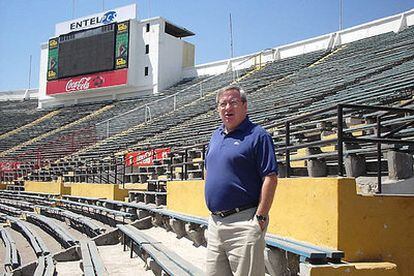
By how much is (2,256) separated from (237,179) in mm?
7247

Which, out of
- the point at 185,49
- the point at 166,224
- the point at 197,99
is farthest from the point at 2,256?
the point at 185,49

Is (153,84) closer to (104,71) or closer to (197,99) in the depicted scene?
(104,71)

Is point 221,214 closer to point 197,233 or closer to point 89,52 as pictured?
point 197,233

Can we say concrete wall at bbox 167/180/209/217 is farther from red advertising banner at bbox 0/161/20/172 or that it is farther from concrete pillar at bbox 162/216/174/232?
red advertising banner at bbox 0/161/20/172

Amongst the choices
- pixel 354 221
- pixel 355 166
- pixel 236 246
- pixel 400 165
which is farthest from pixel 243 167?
pixel 355 166

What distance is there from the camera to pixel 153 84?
1177 inches

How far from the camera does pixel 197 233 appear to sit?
5762 millimetres

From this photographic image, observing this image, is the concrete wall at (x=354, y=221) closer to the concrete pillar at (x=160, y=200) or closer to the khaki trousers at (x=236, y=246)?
the khaki trousers at (x=236, y=246)

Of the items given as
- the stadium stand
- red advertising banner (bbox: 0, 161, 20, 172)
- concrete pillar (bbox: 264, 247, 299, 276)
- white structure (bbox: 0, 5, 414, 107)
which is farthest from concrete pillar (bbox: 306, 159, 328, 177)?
white structure (bbox: 0, 5, 414, 107)

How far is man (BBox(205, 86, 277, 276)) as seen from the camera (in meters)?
2.63

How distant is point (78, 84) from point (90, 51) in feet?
8.15

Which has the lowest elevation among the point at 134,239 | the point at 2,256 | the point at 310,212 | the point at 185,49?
the point at 2,256

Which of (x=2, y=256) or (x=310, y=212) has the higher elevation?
(x=310, y=212)

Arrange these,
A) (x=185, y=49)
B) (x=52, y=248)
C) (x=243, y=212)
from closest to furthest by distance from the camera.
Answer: (x=243, y=212)
(x=52, y=248)
(x=185, y=49)
